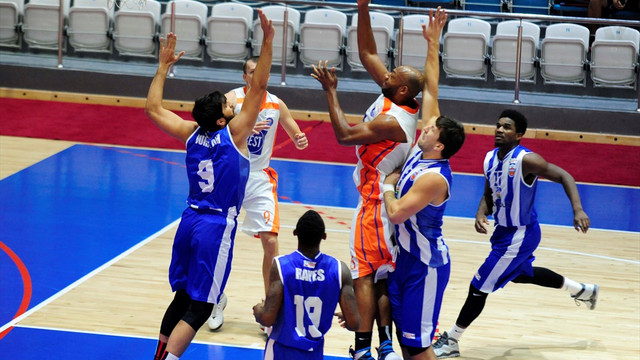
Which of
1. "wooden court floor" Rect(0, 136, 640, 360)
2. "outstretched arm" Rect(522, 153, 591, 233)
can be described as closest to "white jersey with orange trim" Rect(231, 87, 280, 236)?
"wooden court floor" Rect(0, 136, 640, 360)

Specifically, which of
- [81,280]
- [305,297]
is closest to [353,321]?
[305,297]

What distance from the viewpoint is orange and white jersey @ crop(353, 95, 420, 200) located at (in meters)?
5.61

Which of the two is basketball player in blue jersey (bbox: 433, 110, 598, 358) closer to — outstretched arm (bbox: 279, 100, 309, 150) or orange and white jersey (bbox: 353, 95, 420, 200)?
orange and white jersey (bbox: 353, 95, 420, 200)

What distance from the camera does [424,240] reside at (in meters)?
5.32

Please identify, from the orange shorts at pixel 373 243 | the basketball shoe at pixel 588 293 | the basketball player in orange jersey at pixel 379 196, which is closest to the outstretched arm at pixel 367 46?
the basketball player in orange jersey at pixel 379 196

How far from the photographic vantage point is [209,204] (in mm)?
5621

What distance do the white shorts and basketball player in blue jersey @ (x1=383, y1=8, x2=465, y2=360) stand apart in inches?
61.3

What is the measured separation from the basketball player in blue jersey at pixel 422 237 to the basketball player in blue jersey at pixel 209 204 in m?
0.99

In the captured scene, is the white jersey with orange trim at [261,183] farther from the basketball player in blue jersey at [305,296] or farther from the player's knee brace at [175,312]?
the basketball player in blue jersey at [305,296]

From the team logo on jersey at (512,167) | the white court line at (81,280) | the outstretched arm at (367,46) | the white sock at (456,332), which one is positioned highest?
the outstretched arm at (367,46)

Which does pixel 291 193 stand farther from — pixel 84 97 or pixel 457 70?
pixel 84 97

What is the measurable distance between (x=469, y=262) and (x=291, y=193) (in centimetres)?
294

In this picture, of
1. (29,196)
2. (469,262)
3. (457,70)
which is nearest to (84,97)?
(29,196)

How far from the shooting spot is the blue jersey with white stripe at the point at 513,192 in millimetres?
6508
